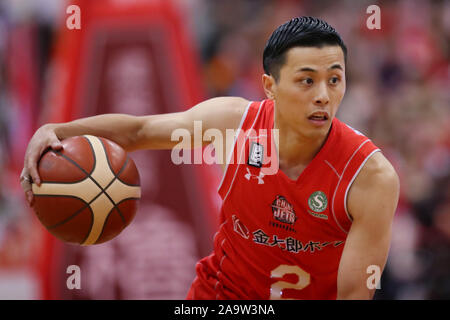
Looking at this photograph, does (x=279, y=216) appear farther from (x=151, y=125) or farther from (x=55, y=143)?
(x=55, y=143)

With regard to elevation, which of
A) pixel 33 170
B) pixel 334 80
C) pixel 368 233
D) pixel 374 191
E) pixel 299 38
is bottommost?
pixel 368 233

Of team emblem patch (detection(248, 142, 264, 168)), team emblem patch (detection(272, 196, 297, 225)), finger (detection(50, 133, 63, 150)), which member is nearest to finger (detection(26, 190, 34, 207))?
finger (detection(50, 133, 63, 150))

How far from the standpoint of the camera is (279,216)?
3.28m

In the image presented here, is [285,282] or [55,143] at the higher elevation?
[55,143]

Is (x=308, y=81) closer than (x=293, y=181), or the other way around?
(x=308, y=81)

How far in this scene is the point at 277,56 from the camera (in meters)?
3.21

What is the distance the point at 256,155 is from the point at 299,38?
Result: 689mm

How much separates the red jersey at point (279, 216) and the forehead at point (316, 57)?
1.33 feet

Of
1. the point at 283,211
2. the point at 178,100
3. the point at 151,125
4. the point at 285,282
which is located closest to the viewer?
the point at 283,211

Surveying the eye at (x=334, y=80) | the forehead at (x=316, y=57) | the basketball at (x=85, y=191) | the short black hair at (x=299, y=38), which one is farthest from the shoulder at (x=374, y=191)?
the basketball at (x=85, y=191)

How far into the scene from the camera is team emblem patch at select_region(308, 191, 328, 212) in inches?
124

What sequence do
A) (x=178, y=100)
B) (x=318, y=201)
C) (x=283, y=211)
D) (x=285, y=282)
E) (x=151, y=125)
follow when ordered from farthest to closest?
(x=178, y=100) → (x=151, y=125) → (x=285, y=282) → (x=283, y=211) → (x=318, y=201)

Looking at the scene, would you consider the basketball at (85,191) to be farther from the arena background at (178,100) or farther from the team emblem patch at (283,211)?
the arena background at (178,100)

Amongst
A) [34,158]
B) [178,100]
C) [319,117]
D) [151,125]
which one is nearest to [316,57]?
[319,117]
